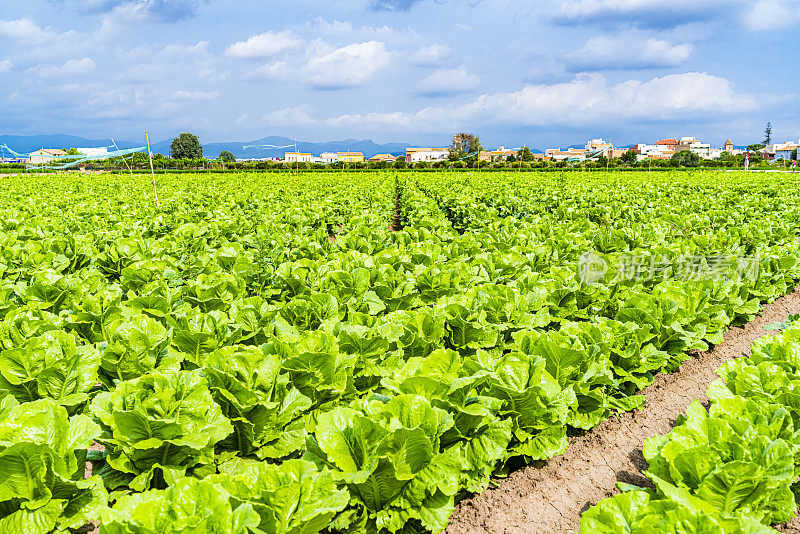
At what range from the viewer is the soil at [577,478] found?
3.25m

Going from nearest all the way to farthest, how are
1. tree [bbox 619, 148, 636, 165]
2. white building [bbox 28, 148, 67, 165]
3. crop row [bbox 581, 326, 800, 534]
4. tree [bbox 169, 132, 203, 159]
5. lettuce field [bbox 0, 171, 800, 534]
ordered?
crop row [bbox 581, 326, 800, 534] → lettuce field [bbox 0, 171, 800, 534] → white building [bbox 28, 148, 67, 165] → tree [bbox 619, 148, 636, 165] → tree [bbox 169, 132, 203, 159]

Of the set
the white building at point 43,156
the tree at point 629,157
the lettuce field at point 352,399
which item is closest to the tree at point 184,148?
the white building at point 43,156

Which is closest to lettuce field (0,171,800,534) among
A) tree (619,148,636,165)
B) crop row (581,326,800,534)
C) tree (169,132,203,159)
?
crop row (581,326,800,534)

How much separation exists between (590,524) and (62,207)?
19.2 m

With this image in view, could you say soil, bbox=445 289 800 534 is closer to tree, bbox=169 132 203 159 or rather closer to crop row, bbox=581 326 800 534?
crop row, bbox=581 326 800 534

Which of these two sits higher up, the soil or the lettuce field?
the lettuce field

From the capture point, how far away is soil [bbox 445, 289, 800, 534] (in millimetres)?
3252

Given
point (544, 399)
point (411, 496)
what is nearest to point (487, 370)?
point (544, 399)

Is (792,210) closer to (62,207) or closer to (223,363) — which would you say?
(223,363)

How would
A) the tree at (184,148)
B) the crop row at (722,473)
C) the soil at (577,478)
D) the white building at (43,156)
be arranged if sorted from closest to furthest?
the crop row at (722,473), the soil at (577,478), the white building at (43,156), the tree at (184,148)

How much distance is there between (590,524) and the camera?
2.08m

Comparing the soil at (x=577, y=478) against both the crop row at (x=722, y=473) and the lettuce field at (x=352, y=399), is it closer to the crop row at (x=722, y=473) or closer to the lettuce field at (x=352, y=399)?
the lettuce field at (x=352, y=399)

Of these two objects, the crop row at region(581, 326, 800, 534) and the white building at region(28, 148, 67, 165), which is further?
the white building at region(28, 148, 67, 165)

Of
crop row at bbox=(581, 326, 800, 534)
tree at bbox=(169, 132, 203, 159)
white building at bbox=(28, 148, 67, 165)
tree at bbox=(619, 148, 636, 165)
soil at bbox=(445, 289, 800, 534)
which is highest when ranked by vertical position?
tree at bbox=(169, 132, 203, 159)
